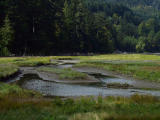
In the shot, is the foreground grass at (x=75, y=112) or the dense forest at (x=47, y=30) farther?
the dense forest at (x=47, y=30)

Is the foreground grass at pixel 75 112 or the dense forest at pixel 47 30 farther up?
the dense forest at pixel 47 30

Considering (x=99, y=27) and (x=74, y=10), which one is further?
(x=99, y=27)

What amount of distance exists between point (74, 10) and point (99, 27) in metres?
23.2

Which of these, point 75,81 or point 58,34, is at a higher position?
point 58,34

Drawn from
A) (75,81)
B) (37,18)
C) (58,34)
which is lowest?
(75,81)

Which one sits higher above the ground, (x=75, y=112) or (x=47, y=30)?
(x=47, y=30)

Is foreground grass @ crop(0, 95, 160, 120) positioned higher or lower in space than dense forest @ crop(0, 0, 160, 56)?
lower

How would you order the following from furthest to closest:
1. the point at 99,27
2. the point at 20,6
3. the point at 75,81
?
the point at 99,27 → the point at 20,6 → the point at 75,81

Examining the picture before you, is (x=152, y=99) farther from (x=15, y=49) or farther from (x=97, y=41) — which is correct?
(x=97, y=41)

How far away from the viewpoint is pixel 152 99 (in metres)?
21.0

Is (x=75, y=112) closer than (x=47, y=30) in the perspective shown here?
Yes

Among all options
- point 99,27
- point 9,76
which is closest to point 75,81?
point 9,76

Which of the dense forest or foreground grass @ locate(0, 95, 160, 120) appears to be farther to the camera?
the dense forest

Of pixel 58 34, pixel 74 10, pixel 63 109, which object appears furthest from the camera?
pixel 74 10
